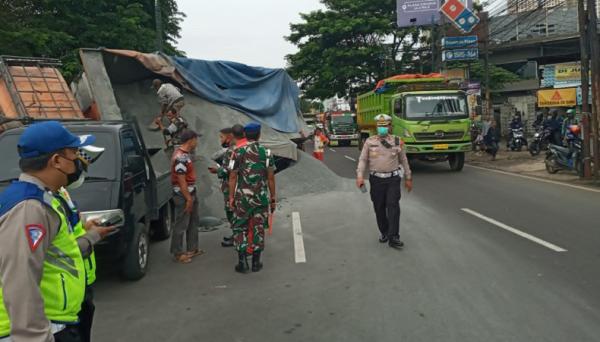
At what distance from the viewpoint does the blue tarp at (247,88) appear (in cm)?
1108

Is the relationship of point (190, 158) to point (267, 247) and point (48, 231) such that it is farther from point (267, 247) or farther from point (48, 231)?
point (48, 231)

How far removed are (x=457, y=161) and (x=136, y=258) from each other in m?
12.6

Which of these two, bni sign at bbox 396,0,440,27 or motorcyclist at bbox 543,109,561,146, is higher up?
bni sign at bbox 396,0,440,27

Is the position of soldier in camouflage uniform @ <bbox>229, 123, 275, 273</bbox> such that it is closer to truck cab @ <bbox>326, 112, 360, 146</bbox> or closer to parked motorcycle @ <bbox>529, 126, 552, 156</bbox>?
parked motorcycle @ <bbox>529, 126, 552, 156</bbox>

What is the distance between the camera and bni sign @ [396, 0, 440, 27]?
110ft

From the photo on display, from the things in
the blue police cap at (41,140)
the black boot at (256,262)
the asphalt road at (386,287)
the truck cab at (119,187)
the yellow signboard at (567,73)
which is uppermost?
the yellow signboard at (567,73)

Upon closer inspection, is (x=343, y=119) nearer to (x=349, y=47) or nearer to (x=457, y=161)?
(x=349, y=47)

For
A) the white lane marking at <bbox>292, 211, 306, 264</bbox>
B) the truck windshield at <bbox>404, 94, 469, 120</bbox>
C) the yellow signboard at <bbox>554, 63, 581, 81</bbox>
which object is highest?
the yellow signboard at <bbox>554, 63, 581, 81</bbox>

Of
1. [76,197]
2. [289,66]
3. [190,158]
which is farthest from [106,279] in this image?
[289,66]

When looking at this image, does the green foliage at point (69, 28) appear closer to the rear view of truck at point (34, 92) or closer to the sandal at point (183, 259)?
the rear view of truck at point (34, 92)

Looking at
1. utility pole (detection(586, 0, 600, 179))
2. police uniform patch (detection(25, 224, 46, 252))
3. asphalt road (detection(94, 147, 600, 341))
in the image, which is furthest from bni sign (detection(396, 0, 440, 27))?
police uniform patch (detection(25, 224, 46, 252))

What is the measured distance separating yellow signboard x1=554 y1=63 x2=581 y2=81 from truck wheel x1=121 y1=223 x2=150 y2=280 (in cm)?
2586

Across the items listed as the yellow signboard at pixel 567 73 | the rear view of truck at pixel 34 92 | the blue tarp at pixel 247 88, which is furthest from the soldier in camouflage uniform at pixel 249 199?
the yellow signboard at pixel 567 73

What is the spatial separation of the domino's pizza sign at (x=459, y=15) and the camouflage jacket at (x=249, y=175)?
21.7 meters
